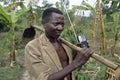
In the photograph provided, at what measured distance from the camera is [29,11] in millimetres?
8047

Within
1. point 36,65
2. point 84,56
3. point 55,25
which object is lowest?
point 36,65

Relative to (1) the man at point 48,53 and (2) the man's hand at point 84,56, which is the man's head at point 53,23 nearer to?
(1) the man at point 48,53

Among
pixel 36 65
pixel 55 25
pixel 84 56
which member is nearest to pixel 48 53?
pixel 36 65

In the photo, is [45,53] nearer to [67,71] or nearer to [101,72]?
[67,71]

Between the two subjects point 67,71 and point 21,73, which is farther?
point 21,73

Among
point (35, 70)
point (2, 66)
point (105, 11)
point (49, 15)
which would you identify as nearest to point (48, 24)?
point (49, 15)

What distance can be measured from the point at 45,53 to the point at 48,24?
25 cm

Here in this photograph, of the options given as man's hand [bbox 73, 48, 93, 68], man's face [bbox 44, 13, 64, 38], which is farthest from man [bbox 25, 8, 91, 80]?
man's hand [bbox 73, 48, 93, 68]

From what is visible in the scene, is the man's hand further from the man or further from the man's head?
the man's head

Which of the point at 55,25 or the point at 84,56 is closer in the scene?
the point at 84,56

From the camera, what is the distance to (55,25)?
2299mm

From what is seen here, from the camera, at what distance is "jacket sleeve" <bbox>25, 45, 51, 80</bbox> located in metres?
2.29

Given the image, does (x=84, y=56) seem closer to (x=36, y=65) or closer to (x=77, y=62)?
(x=77, y=62)

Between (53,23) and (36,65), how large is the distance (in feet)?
1.22
